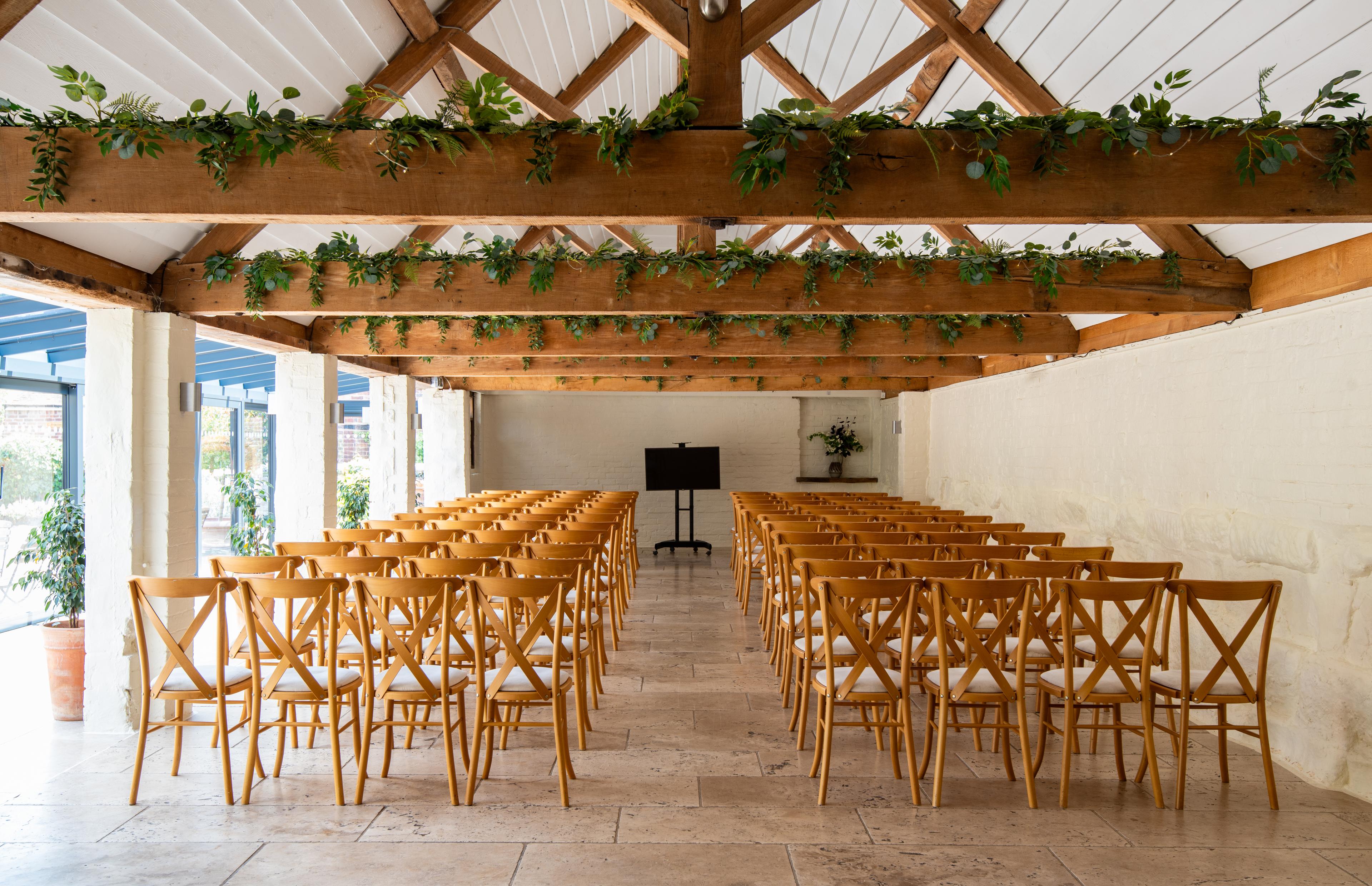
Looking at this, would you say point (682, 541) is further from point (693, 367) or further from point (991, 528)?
point (991, 528)

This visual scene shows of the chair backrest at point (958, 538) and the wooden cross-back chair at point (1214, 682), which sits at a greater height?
the chair backrest at point (958, 538)

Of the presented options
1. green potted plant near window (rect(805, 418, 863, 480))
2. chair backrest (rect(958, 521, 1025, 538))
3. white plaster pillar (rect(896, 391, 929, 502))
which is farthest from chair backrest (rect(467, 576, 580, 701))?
green potted plant near window (rect(805, 418, 863, 480))

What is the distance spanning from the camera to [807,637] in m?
4.01

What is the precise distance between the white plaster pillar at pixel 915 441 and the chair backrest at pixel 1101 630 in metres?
8.33

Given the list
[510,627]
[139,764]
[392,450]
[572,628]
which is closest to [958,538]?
[572,628]

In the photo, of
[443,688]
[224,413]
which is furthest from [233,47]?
[224,413]

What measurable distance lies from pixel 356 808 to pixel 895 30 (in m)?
5.26

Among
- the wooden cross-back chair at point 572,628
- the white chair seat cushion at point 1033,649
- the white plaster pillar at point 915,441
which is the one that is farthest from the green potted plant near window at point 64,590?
the white plaster pillar at point 915,441

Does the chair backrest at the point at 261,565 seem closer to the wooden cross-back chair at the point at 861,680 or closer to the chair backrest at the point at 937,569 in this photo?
the wooden cross-back chair at the point at 861,680

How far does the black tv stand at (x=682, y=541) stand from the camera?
12.7 metres

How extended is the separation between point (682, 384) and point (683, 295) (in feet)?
21.1

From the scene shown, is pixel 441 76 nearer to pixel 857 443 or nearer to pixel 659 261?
pixel 659 261

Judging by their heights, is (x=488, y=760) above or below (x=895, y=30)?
below

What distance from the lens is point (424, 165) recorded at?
9.91 ft
